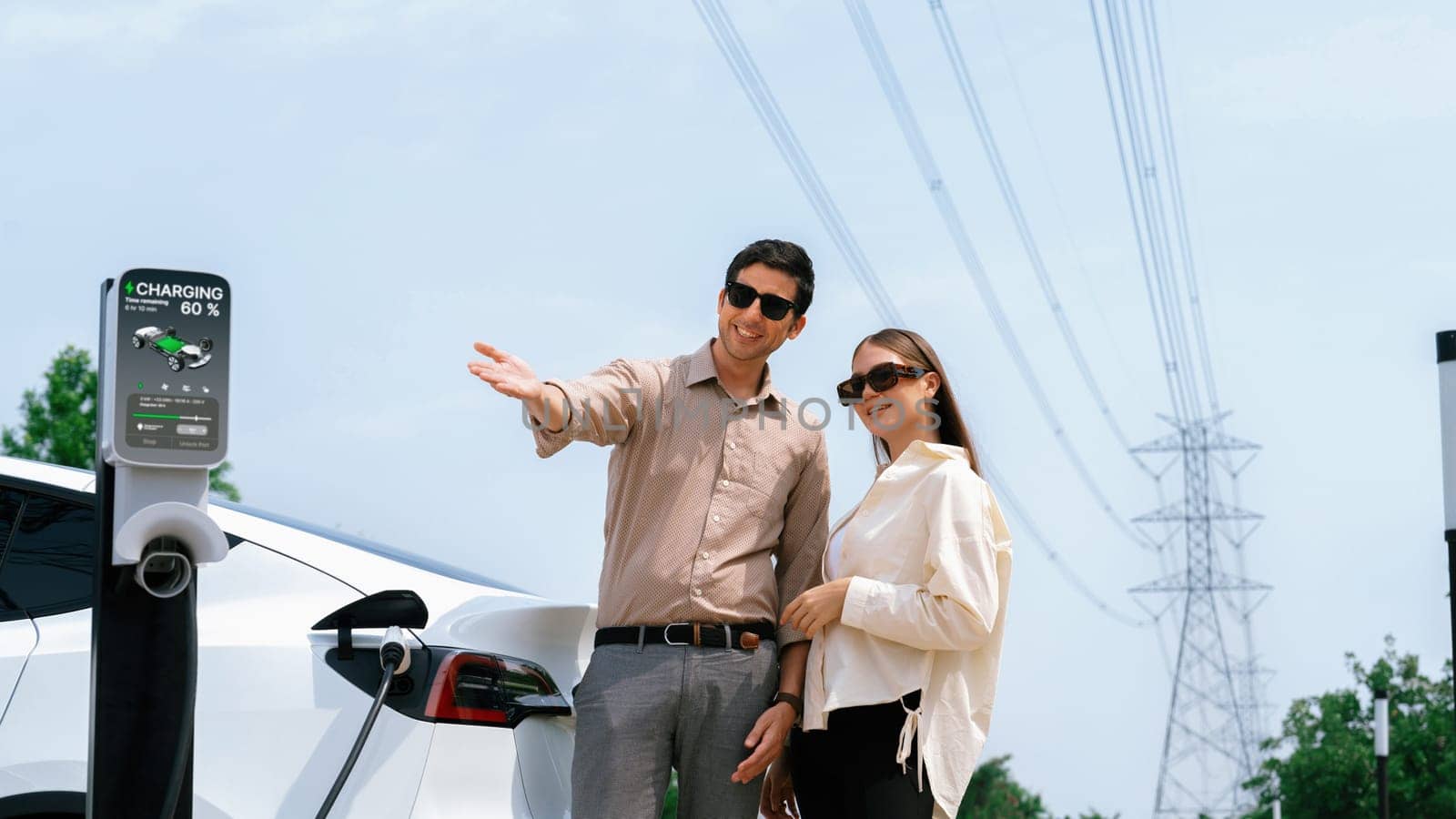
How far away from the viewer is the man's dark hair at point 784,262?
3.98 meters

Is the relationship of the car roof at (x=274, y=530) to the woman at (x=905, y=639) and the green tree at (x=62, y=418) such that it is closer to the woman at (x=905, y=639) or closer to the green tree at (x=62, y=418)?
the woman at (x=905, y=639)

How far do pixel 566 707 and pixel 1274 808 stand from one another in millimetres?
29887

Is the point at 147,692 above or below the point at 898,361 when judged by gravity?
below

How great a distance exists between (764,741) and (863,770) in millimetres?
246

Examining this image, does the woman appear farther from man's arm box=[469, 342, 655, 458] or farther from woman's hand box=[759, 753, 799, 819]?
man's arm box=[469, 342, 655, 458]

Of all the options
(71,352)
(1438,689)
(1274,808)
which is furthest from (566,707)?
(71,352)

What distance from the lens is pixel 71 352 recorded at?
4022 cm

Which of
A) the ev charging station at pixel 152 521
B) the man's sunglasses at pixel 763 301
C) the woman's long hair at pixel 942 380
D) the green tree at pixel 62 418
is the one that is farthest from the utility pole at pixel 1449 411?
the green tree at pixel 62 418

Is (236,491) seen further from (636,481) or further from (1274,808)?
(636,481)

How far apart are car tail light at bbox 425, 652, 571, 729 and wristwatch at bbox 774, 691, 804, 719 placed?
1.79 feet

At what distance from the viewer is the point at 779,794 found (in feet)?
13.2

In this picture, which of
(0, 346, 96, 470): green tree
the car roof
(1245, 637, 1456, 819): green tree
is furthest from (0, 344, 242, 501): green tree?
the car roof

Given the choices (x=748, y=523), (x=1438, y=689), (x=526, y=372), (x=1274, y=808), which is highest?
(x=526, y=372)

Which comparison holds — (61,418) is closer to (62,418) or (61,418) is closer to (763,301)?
(62,418)
